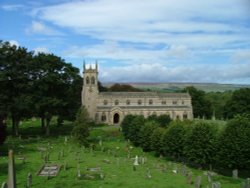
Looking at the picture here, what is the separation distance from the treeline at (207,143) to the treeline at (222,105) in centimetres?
4533

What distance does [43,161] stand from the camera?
3700 centimetres

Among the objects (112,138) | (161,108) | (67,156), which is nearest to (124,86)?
(161,108)

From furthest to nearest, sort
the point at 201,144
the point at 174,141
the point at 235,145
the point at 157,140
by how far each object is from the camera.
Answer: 1. the point at 157,140
2. the point at 174,141
3. the point at 201,144
4. the point at 235,145

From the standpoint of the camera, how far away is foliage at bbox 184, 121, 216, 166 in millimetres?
40656

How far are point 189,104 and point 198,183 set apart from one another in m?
71.4

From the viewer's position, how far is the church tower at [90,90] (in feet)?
305

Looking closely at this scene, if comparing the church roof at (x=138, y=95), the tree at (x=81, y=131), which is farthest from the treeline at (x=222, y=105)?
the tree at (x=81, y=131)

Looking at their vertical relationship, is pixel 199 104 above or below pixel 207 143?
above

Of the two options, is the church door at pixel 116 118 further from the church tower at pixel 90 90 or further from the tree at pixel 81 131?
the tree at pixel 81 131

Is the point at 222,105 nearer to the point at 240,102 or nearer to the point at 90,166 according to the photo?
the point at 240,102

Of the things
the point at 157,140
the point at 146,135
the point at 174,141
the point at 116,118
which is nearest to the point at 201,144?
the point at 174,141

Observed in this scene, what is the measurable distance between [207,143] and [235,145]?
12.5 feet

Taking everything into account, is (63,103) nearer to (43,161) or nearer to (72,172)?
(43,161)

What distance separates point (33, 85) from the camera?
62156 mm
